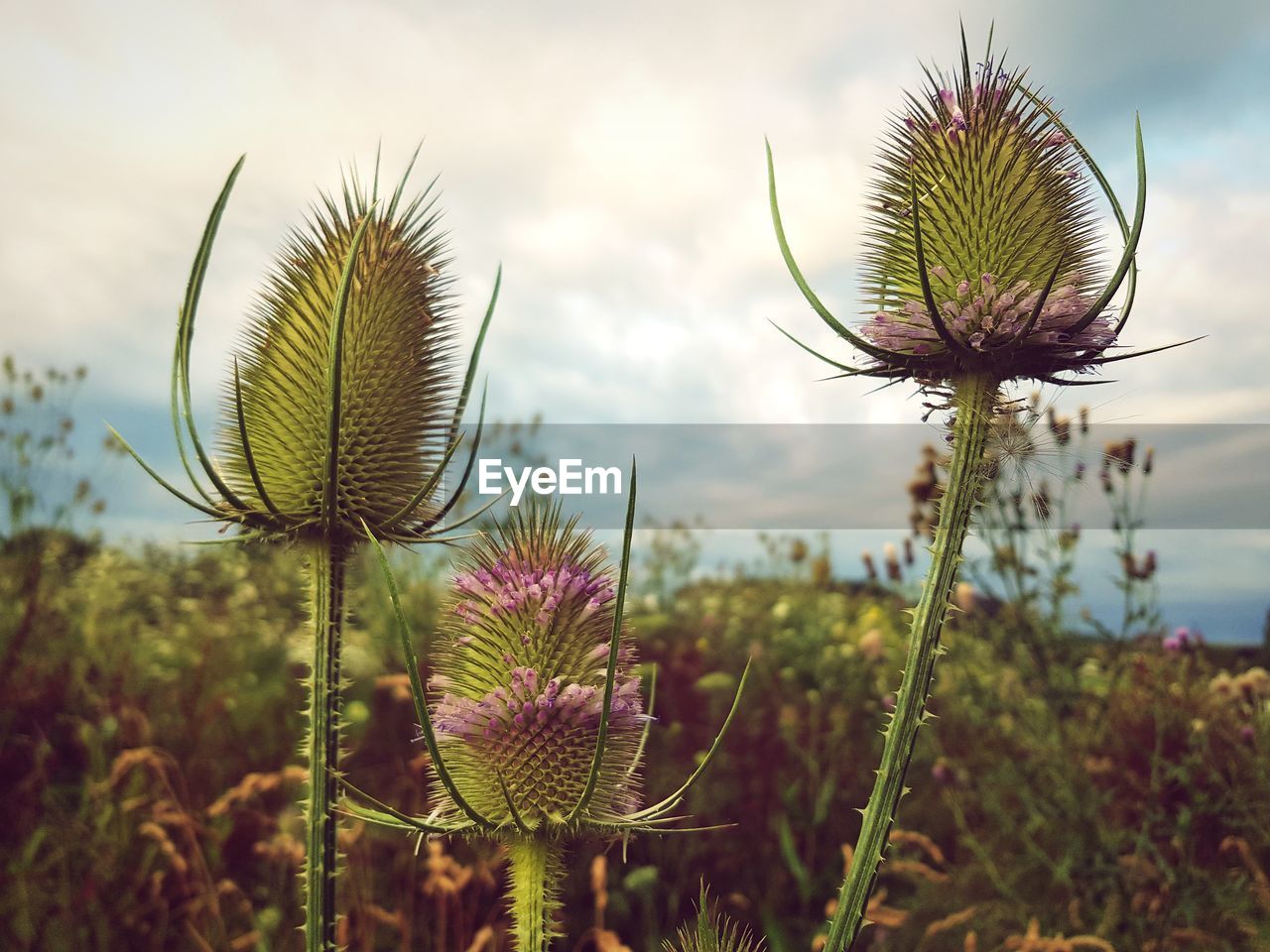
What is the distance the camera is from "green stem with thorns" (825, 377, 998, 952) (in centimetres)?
193

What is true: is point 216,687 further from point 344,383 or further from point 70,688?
point 344,383

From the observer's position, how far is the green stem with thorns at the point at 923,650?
6.33ft

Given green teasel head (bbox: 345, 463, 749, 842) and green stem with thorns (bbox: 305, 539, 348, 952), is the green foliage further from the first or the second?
green stem with thorns (bbox: 305, 539, 348, 952)

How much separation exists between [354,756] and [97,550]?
801 centimetres

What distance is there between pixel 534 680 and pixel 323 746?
1.79ft

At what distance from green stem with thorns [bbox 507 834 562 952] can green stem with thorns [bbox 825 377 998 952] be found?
65 cm

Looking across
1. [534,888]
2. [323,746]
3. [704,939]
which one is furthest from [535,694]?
[704,939]

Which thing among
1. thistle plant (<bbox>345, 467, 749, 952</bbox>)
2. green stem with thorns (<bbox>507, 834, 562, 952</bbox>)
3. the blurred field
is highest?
thistle plant (<bbox>345, 467, 749, 952</bbox>)

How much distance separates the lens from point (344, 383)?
2.79m

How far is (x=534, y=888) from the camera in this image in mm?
2219

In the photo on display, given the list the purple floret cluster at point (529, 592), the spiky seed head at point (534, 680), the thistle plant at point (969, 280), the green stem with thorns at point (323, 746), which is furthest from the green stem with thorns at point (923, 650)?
the green stem with thorns at point (323, 746)

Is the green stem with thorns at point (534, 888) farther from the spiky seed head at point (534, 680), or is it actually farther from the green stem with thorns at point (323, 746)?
the green stem with thorns at point (323, 746)

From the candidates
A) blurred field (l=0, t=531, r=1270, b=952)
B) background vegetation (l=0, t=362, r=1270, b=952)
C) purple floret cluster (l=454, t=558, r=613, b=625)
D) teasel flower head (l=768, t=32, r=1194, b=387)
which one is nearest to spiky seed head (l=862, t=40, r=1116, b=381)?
teasel flower head (l=768, t=32, r=1194, b=387)

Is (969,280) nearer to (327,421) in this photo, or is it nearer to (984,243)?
(984,243)
